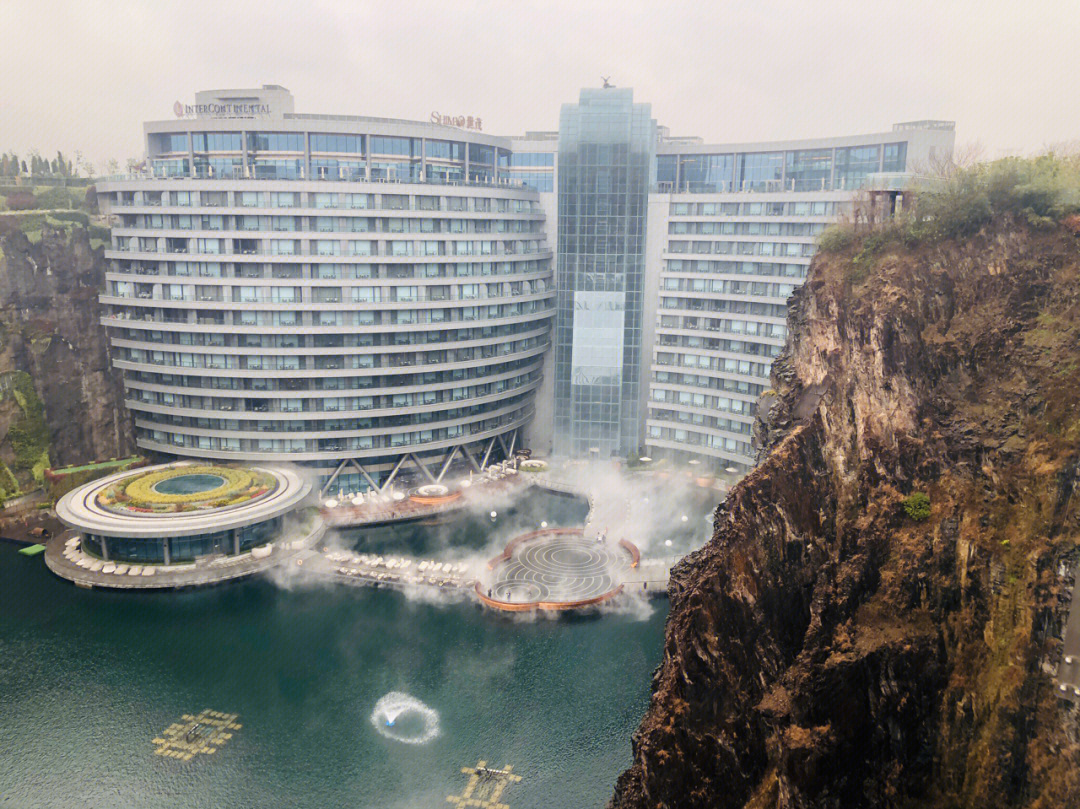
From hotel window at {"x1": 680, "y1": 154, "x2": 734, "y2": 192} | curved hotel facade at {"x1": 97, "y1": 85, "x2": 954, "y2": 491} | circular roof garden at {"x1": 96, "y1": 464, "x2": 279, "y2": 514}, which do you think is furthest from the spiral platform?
hotel window at {"x1": 680, "y1": 154, "x2": 734, "y2": 192}

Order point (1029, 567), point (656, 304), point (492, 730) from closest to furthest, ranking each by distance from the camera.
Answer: point (1029, 567) < point (492, 730) < point (656, 304)

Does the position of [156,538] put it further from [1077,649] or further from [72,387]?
[1077,649]

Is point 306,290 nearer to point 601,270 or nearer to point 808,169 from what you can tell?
point 601,270

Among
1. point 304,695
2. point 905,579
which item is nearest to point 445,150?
point 304,695

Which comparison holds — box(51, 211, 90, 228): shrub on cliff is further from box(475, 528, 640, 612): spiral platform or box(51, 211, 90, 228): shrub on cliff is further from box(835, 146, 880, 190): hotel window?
box(835, 146, 880, 190): hotel window

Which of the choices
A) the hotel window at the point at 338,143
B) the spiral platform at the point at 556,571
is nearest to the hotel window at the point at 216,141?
the hotel window at the point at 338,143

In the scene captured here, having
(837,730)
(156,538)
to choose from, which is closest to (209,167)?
(156,538)
